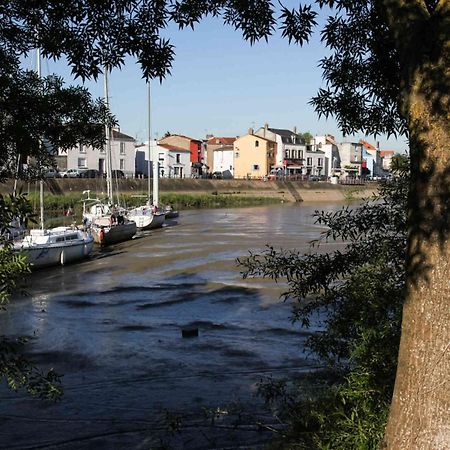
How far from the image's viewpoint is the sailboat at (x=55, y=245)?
2662cm

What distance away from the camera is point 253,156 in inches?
3787

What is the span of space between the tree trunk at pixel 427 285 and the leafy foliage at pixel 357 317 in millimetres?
1380

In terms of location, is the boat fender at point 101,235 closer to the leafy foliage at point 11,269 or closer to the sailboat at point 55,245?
the sailboat at point 55,245

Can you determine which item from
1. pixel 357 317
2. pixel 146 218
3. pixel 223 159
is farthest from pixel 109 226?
pixel 223 159

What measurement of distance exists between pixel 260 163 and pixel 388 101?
300 feet

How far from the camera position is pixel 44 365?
41.2 ft

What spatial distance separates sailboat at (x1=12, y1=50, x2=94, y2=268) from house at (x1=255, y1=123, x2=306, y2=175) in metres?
70.6

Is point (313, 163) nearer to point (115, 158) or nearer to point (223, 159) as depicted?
point (223, 159)

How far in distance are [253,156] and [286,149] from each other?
763cm

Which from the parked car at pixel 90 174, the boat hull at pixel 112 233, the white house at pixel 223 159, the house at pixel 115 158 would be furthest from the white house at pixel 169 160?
the boat hull at pixel 112 233

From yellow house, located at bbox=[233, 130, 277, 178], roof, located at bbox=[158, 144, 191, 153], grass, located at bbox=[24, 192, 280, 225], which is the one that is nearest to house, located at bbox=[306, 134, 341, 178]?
yellow house, located at bbox=[233, 130, 277, 178]

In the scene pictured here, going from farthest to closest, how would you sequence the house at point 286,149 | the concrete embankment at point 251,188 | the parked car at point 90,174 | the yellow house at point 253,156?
the house at point 286,149, the yellow house at point 253,156, the concrete embankment at point 251,188, the parked car at point 90,174

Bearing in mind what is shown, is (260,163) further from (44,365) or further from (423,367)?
(423,367)

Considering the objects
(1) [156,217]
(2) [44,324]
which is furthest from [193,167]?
(2) [44,324]
